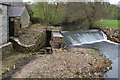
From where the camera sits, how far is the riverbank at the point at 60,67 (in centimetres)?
930

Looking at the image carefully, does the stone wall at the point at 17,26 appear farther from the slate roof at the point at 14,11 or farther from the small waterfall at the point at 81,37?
the small waterfall at the point at 81,37

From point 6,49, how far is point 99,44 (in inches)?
483

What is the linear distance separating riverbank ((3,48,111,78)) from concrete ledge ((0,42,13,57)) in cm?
175

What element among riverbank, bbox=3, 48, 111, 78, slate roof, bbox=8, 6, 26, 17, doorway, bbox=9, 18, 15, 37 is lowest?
riverbank, bbox=3, 48, 111, 78

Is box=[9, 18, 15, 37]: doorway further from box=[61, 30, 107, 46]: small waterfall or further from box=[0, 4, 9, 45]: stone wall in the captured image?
box=[61, 30, 107, 46]: small waterfall

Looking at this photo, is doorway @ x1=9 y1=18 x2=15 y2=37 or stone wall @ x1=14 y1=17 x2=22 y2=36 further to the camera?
stone wall @ x1=14 y1=17 x2=22 y2=36

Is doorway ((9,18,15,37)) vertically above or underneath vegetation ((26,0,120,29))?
underneath

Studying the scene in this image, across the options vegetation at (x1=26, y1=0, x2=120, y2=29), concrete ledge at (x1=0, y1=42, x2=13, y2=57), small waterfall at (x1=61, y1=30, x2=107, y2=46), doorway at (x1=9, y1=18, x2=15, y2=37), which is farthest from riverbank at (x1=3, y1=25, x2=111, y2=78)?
vegetation at (x1=26, y1=0, x2=120, y2=29)

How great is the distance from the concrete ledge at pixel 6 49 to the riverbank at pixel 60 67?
1.75 meters

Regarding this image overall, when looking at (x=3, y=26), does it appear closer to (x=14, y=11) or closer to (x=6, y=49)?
(x=6, y=49)

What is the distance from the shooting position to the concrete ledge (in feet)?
38.9

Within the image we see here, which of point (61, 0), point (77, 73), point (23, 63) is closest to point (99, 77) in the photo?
point (77, 73)

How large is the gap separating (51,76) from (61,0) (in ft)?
72.8

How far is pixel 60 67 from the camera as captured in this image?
33.9 feet
